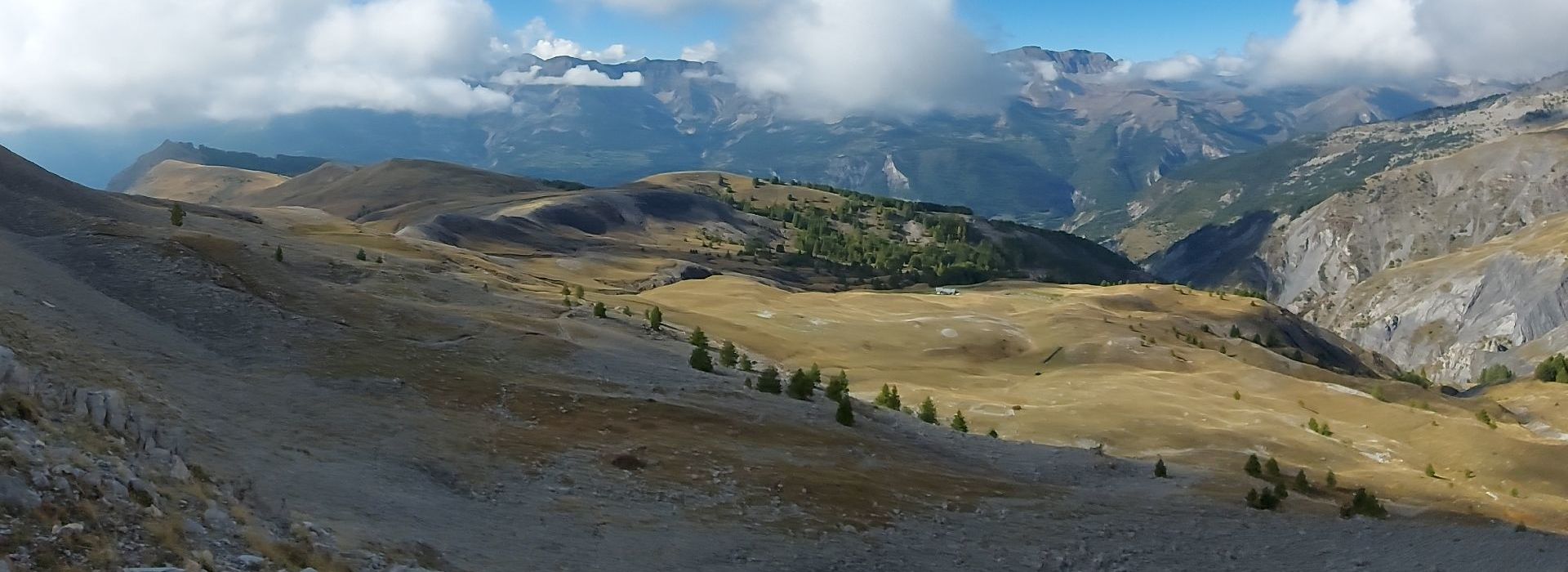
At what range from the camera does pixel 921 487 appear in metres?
34.8

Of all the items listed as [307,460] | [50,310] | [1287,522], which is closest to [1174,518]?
[1287,522]

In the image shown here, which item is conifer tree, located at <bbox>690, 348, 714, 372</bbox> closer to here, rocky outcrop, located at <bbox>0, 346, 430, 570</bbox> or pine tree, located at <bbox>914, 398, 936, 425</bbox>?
pine tree, located at <bbox>914, 398, 936, 425</bbox>

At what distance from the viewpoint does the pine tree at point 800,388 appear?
48.6m

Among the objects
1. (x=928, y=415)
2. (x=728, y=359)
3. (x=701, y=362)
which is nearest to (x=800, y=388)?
(x=701, y=362)

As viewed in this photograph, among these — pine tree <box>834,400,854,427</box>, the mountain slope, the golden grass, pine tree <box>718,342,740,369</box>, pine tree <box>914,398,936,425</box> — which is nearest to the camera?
the mountain slope

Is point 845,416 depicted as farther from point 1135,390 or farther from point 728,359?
point 1135,390

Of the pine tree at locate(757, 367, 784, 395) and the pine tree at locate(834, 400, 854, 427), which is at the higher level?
the pine tree at locate(757, 367, 784, 395)

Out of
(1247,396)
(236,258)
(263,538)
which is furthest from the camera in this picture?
(1247,396)

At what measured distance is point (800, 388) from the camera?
48812 mm

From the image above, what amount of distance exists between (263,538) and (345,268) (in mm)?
48169

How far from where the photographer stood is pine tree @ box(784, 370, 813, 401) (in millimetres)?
48594

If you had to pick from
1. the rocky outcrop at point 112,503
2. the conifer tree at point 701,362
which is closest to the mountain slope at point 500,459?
the rocky outcrop at point 112,503

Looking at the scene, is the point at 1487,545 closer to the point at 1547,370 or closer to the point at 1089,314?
the point at 1089,314

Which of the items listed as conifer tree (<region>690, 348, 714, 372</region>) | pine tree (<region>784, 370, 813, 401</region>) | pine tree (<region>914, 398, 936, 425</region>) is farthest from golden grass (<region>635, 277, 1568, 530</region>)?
conifer tree (<region>690, 348, 714, 372</region>)
